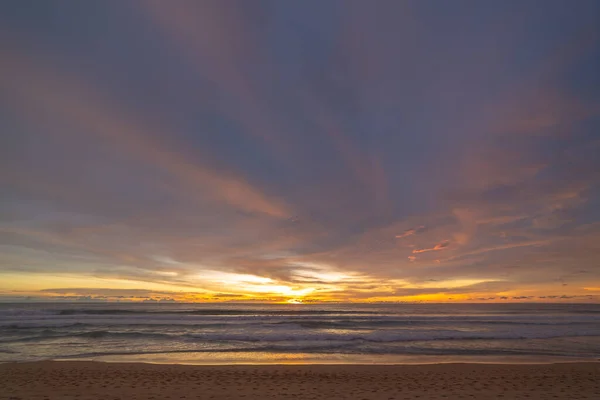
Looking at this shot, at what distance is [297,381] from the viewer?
13.7 metres

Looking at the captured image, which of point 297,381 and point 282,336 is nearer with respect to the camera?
point 297,381

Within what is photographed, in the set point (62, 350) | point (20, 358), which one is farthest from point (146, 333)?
point (20, 358)

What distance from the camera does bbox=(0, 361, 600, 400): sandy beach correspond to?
456 inches

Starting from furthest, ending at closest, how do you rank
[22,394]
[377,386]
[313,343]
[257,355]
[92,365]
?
1. [313,343]
2. [257,355]
3. [92,365]
4. [377,386]
5. [22,394]

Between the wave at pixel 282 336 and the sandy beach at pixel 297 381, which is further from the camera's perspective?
the wave at pixel 282 336

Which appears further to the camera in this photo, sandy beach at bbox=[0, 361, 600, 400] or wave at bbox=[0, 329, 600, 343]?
wave at bbox=[0, 329, 600, 343]

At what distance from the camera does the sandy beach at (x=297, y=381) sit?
38.0 feet

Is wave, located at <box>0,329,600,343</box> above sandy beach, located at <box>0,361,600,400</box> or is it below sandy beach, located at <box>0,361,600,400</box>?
above

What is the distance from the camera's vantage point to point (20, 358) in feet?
62.5

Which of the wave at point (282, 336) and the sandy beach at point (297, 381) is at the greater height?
the wave at point (282, 336)

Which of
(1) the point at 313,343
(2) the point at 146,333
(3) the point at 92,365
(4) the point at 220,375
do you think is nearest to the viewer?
(4) the point at 220,375

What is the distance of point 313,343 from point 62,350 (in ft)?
55.7

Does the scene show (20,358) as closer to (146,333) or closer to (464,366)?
(146,333)

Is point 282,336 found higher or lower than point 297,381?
higher
